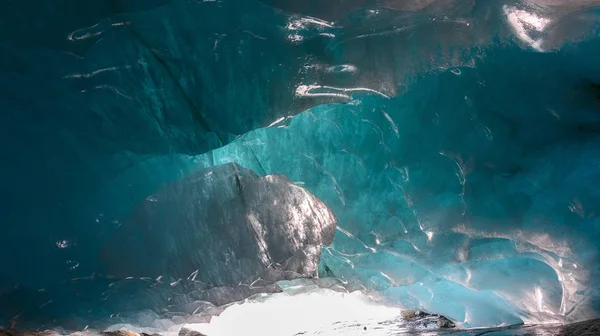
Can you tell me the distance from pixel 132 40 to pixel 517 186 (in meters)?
6.68

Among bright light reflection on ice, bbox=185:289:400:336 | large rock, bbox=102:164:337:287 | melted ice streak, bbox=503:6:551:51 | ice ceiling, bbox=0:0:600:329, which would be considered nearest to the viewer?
melted ice streak, bbox=503:6:551:51

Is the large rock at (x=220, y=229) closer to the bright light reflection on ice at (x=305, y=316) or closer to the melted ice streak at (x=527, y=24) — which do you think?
the melted ice streak at (x=527, y=24)

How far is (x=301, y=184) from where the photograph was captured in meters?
8.78

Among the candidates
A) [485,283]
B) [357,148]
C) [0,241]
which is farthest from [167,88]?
[485,283]

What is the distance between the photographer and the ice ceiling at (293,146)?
17.2ft

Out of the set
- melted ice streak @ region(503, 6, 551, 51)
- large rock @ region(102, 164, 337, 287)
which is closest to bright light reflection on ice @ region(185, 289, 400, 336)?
large rock @ region(102, 164, 337, 287)

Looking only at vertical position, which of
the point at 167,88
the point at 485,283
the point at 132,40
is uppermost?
the point at 132,40

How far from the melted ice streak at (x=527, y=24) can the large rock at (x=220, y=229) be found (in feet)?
18.0

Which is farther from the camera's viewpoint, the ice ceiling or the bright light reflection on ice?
the bright light reflection on ice

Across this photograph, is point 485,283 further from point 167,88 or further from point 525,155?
point 167,88

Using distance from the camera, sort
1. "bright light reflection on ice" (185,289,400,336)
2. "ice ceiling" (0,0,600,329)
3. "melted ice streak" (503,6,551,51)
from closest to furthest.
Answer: "melted ice streak" (503,6,551,51) → "ice ceiling" (0,0,600,329) → "bright light reflection on ice" (185,289,400,336)

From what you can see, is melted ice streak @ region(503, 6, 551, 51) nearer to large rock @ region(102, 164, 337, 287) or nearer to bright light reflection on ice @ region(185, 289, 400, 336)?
large rock @ region(102, 164, 337, 287)

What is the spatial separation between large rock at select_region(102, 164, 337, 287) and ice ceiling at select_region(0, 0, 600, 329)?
5 cm

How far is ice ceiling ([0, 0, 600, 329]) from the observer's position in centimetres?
524
